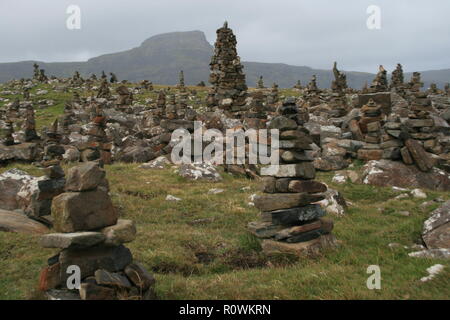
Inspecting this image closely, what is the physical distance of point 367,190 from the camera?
1415 centimetres

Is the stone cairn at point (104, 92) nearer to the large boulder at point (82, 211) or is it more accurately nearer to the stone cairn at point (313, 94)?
the stone cairn at point (313, 94)

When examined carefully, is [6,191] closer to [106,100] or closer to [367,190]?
[367,190]

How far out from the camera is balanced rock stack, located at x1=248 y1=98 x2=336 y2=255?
8508 mm

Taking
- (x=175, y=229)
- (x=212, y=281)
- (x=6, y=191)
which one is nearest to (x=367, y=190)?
(x=175, y=229)

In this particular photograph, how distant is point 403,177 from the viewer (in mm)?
14898

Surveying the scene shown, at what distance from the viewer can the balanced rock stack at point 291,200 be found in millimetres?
8508

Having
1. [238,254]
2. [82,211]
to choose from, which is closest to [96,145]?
[238,254]

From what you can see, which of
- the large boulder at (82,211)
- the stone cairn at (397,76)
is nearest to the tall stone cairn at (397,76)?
the stone cairn at (397,76)

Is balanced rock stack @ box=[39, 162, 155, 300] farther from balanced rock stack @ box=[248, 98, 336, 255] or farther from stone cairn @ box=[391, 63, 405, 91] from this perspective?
stone cairn @ box=[391, 63, 405, 91]

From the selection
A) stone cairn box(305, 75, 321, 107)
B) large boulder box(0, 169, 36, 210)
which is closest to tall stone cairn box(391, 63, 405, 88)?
stone cairn box(305, 75, 321, 107)

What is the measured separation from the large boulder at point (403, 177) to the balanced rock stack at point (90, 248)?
11.8 metres

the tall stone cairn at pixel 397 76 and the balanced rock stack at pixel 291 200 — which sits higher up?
the tall stone cairn at pixel 397 76

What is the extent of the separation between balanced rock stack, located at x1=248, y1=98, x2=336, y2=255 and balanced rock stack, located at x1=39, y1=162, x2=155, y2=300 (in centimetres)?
374

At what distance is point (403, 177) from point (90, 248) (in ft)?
43.1
